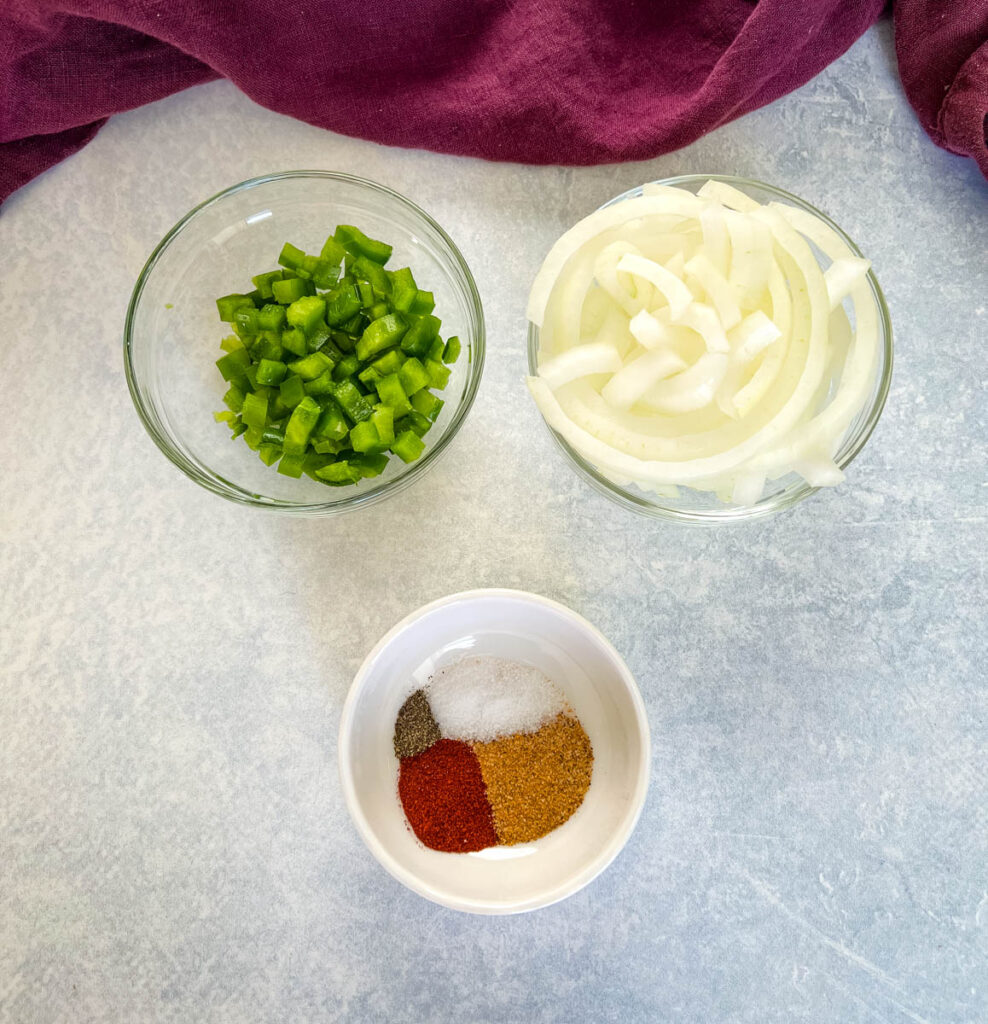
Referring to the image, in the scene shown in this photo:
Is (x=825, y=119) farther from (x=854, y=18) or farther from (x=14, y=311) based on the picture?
(x=14, y=311)

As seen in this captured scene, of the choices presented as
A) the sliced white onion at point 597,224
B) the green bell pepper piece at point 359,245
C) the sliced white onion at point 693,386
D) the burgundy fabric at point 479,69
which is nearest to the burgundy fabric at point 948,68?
the burgundy fabric at point 479,69

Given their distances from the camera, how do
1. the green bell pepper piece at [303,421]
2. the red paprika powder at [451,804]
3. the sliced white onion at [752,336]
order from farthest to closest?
the red paprika powder at [451,804] < the green bell pepper piece at [303,421] < the sliced white onion at [752,336]

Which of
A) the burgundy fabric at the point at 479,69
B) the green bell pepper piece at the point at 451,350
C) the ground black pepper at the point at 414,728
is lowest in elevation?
the ground black pepper at the point at 414,728

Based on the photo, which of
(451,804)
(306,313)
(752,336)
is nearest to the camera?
(752,336)

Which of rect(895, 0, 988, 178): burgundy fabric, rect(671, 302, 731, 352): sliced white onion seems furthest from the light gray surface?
rect(671, 302, 731, 352): sliced white onion

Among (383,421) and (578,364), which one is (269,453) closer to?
(383,421)

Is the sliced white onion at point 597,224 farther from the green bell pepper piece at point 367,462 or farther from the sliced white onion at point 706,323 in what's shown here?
the green bell pepper piece at point 367,462

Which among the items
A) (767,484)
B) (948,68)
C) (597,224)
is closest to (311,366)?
(597,224)

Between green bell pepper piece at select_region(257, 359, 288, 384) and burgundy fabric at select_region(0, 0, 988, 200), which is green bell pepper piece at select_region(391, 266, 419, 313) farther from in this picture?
burgundy fabric at select_region(0, 0, 988, 200)
